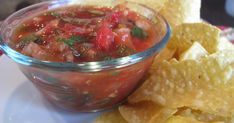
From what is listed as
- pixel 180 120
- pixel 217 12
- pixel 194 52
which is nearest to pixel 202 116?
pixel 180 120

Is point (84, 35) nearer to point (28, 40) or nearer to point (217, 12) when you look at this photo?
point (28, 40)

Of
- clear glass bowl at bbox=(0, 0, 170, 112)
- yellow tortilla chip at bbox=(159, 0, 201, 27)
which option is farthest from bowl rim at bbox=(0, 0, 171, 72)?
yellow tortilla chip at bbox=(159, 0, 201, 27)

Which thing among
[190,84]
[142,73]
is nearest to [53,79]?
[142,73]

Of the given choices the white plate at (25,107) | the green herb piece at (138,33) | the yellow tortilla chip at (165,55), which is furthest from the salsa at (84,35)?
the white plate at (25,107)

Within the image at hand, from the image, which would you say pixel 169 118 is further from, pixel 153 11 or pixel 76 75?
pixel 153 11

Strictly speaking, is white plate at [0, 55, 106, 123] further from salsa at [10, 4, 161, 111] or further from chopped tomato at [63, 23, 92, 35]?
chopped tomato at [63, 23, 92, 35]

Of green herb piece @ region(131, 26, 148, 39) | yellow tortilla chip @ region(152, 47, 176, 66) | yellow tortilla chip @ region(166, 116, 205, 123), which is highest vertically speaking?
green herb piece @ region(131, 26, 148, 39)
